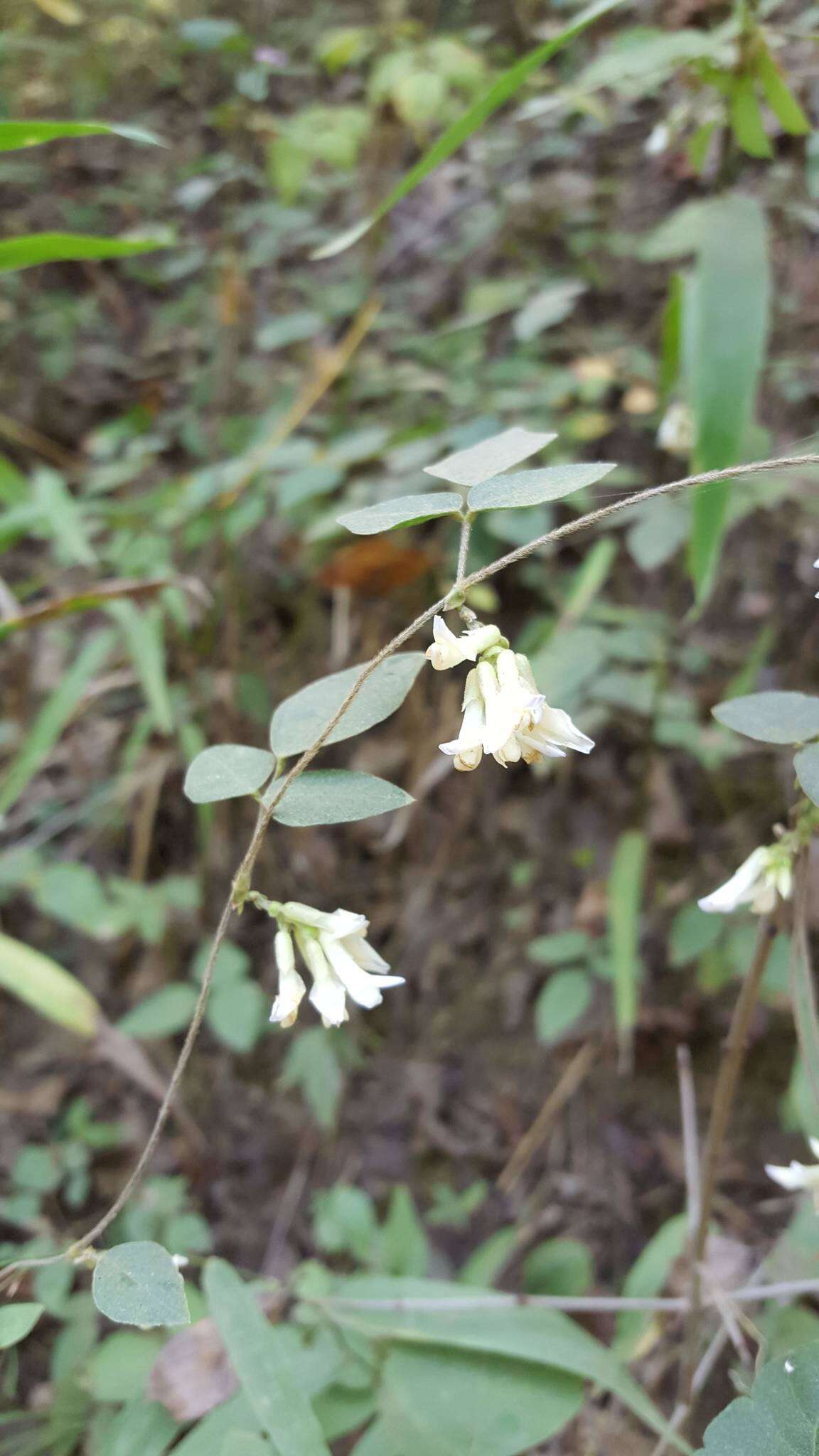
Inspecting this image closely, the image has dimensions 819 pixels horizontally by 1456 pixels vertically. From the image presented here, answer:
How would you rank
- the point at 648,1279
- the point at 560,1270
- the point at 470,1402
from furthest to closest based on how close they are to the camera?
1. the point at 560,1270
2. the point at 648,1279
3. the point at 470,1402

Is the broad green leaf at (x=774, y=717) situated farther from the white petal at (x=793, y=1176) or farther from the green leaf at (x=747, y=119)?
the green leaf at (x=747, y=119)

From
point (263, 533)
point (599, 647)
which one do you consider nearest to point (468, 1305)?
point (599, 647)

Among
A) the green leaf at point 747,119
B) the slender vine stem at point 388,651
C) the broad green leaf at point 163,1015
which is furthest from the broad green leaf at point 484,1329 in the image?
the green leaf at point 747,119

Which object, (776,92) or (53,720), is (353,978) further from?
(53,720)

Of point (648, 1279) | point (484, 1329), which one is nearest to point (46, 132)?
point (484, 1329)

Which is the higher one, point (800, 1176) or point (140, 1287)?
point (140, 1287)
